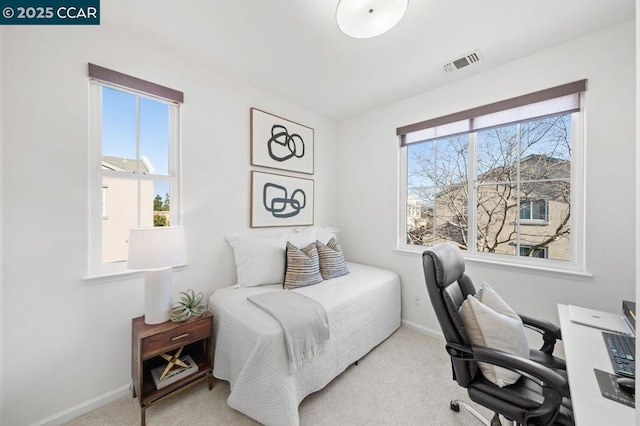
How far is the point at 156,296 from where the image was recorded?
1636 millimetres

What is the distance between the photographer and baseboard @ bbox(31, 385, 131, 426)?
148cm

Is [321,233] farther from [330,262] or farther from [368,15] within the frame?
[368,15]

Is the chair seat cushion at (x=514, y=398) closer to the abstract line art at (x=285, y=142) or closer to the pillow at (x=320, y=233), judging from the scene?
A: the pillow at (x=320, y=233)

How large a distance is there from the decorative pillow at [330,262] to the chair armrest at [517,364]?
52.0 inches

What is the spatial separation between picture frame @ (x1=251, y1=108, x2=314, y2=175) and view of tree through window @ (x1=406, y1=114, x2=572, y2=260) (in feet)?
4.08

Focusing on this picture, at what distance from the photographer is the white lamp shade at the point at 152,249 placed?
1.52m

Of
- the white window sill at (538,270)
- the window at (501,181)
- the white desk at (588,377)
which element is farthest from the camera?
the window at (501,181)

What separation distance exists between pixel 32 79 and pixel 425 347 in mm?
3576

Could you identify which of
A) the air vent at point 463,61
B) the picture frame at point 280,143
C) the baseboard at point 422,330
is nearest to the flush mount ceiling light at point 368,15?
the air vent at point 463,61

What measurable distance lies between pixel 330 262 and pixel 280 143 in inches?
56.1

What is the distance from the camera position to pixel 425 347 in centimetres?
235

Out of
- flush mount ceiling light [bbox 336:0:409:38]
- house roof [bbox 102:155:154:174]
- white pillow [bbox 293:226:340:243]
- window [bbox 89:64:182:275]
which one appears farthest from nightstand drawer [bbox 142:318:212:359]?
flush mount ceiling light [bbox 336:0:409:38]

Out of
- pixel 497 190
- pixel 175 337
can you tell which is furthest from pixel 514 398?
pixel 175 337

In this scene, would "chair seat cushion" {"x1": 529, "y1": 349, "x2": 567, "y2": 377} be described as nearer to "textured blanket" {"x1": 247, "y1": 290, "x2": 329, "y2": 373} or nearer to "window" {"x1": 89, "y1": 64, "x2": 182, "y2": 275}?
"textured blanket" {"x1": 247, "y1": 290, "x2": 329, "y2": 373}
